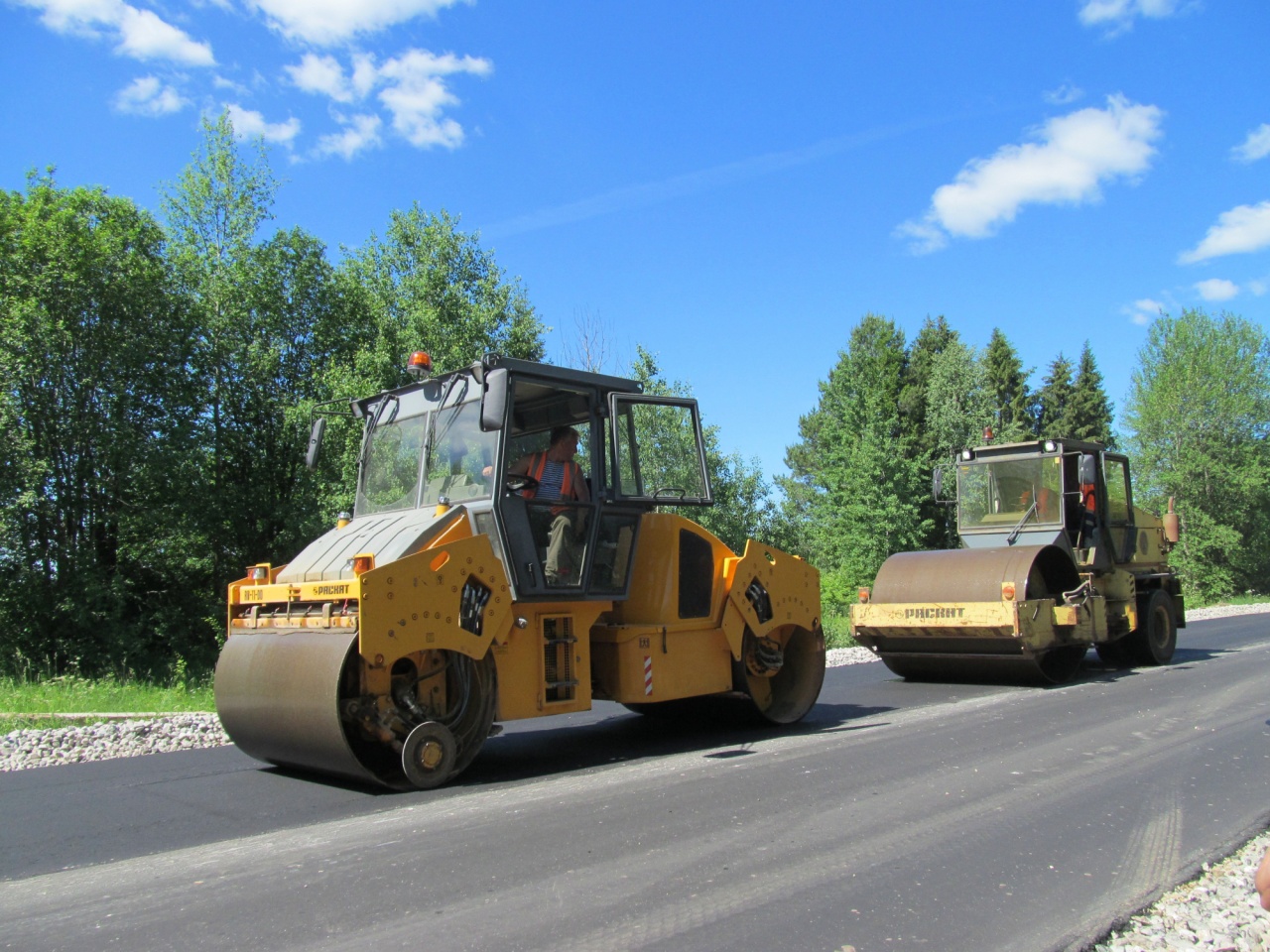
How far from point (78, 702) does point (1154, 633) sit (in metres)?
13.7

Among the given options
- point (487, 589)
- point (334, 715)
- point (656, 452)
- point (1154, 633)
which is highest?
point (656, 452)

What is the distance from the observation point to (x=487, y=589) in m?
6.44

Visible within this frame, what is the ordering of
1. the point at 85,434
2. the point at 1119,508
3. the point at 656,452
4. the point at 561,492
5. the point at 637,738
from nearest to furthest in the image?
the point at 561,492 → the point at 656,452 → the point at 637,738 → the point at 1119,508 → the point at 85,434

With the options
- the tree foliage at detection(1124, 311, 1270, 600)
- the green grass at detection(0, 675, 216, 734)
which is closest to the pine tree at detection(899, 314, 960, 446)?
the tree foliage at detection(1124, 311, 1270, 600)

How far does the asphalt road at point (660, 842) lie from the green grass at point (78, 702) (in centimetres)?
326

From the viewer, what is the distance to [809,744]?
25.2ft

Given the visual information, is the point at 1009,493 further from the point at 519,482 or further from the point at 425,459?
the point at 425,459

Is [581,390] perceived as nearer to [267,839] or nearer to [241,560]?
[267,839]

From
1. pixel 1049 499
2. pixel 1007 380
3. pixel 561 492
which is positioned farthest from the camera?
pixel 1007 380

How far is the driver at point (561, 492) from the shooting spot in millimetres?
Result: 6977

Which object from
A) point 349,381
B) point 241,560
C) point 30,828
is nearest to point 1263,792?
point 30,828

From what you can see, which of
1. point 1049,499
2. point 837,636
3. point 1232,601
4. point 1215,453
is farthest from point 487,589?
point 1215,453

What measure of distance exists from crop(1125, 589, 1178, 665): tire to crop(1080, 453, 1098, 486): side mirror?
2208mm

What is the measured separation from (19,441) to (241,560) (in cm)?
617
